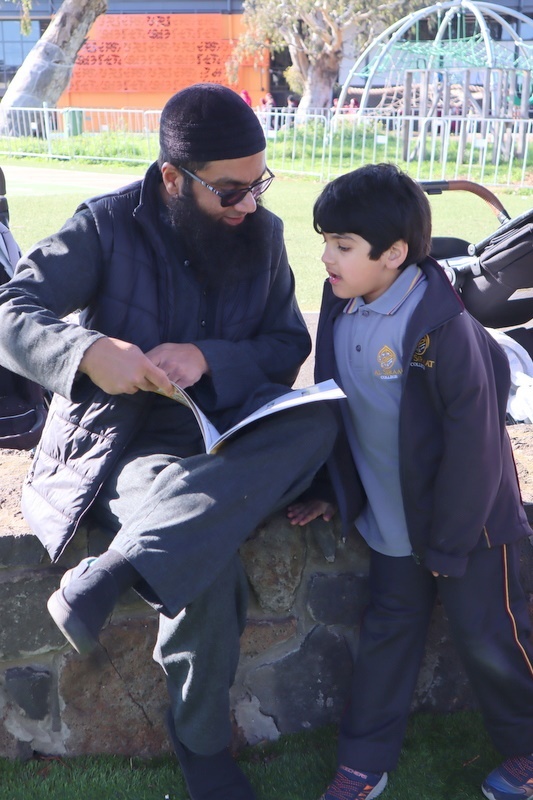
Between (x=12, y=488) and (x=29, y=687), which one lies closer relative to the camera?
(x=29, y=687)

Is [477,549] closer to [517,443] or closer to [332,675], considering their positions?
[332,675]

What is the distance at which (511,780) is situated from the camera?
220 centimetres

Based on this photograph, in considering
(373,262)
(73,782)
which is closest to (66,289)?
(373,262)

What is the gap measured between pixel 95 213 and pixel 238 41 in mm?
34128

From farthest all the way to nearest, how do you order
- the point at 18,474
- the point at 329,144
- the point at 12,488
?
the point at 329,144
the point at 18,474
the point at 12,488

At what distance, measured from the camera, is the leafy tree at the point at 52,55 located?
22344 mm

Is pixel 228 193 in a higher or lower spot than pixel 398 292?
higher

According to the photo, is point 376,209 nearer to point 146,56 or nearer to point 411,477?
point 411,477

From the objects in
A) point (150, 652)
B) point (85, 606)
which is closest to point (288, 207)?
point (150, 652)

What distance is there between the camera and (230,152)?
2408 millimetres

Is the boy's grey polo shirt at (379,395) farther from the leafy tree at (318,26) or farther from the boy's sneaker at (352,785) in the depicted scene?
the leafy tree at (318,26)

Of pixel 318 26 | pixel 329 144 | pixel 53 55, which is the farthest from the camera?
pixel 318 26

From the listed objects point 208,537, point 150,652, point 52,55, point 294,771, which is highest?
point 208,537

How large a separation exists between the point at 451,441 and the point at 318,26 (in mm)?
29273
